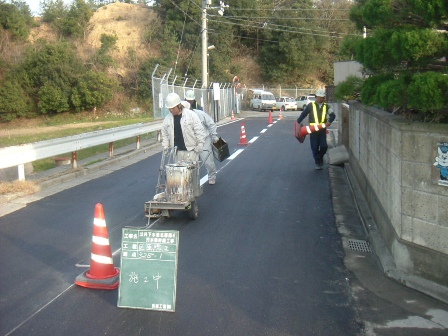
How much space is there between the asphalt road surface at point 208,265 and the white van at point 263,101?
1712 inches

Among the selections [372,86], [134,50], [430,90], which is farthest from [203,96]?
[430,90]

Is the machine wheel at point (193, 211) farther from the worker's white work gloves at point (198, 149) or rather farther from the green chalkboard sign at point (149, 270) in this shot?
the green chalkboard sign at point (149, 270)

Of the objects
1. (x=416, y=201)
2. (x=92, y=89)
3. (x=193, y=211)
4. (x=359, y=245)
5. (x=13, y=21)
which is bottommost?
(x=359, y=245)

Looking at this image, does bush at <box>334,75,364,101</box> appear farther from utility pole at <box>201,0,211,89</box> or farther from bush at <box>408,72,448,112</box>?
utility pole at <box>201,0,211,89</box>

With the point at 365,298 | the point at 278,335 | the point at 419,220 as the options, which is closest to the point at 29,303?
the point at 278,335

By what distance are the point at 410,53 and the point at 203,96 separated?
30.5 metres

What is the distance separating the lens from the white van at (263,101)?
55438mm

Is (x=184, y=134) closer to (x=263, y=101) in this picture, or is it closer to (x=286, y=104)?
(x=263, y=101)

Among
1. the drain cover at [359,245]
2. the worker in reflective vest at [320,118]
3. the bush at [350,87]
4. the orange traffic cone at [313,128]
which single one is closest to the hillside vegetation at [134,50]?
the worker in reflective vest at [320,118]

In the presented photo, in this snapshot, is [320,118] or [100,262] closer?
[100,262]

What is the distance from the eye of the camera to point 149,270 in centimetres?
534

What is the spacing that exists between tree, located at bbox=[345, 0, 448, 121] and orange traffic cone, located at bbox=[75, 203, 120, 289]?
3.28 meters

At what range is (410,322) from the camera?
17.1ft

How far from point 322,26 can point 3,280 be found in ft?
225
